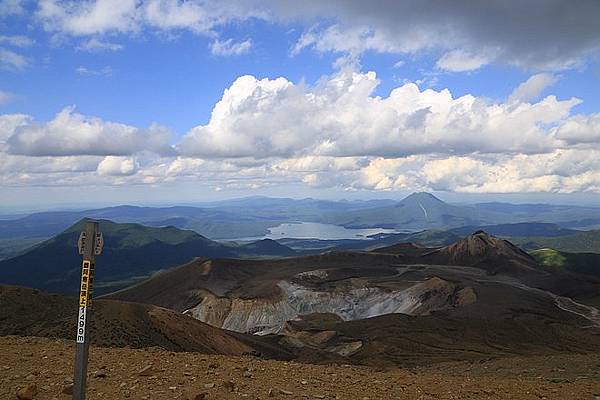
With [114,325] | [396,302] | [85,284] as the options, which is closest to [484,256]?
Answer: [396,302]

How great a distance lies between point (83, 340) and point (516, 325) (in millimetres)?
53808

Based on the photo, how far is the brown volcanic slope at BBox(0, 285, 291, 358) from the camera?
25.1 metres

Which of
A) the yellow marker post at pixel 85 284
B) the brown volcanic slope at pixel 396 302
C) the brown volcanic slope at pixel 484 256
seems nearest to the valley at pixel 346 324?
the brown volcanic slope at pixel 396 302

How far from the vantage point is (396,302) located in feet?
264

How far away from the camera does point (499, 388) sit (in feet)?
44.8

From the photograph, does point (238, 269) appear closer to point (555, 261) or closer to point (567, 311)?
point (567, 311)

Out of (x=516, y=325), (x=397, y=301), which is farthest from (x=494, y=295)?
(x=516, y=325)

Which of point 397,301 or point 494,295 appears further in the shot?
point 397,301

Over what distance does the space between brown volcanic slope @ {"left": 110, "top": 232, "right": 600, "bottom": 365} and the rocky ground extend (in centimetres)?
2299

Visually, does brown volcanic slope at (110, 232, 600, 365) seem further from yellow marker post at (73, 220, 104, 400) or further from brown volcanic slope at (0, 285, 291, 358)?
yellow marker post at (73, 220, 104, 400)

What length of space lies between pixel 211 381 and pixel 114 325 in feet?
52.5

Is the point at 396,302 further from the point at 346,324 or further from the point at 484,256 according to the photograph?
the point at 484,256

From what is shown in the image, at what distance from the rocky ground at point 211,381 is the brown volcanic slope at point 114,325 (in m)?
7.66

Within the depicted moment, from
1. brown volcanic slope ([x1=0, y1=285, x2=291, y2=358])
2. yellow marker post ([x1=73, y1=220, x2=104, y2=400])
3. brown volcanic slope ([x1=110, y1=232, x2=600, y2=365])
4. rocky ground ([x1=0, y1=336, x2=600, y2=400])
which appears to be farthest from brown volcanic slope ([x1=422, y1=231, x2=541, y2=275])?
yellow marker post ([x1=73, y1=220, x2=104, y2=400])
